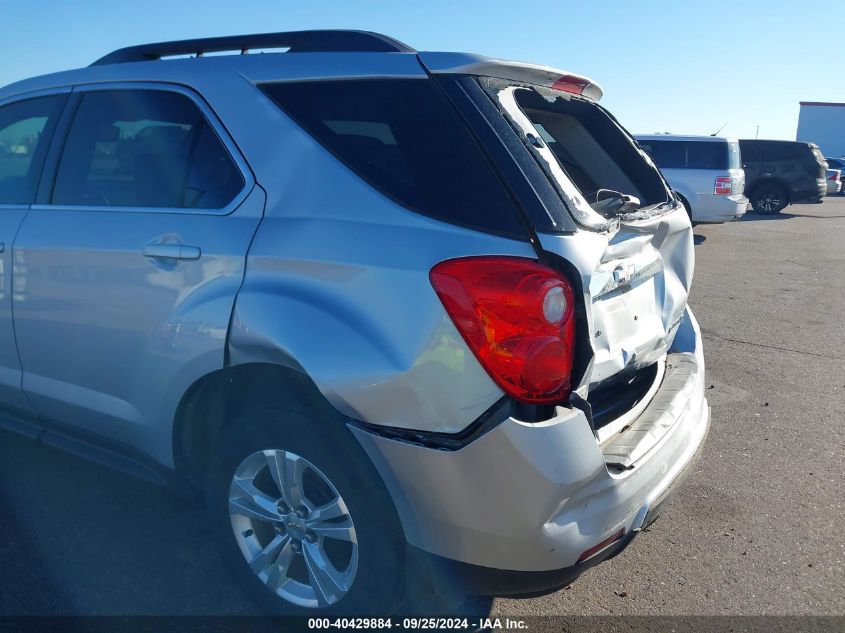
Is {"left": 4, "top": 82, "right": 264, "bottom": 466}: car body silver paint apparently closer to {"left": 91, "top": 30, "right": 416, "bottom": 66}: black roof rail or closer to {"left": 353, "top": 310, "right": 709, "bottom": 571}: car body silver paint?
{"left": 91, "top": 30, "right": 416, "bottom": 66}: black roof rail

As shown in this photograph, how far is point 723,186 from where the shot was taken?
14055 millimetres

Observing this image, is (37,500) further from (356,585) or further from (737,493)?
(737,493)

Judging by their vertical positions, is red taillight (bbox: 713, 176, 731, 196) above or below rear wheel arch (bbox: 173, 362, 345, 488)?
below

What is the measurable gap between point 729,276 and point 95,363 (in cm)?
904

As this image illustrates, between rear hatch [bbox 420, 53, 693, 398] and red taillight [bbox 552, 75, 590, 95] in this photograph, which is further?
red taillight [bbox 552, 75, 590, 95]

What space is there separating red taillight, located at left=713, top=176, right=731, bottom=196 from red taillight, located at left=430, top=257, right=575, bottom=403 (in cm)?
1312

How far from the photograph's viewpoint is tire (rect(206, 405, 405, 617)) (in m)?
2.31

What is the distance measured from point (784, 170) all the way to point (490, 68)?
64.8ft

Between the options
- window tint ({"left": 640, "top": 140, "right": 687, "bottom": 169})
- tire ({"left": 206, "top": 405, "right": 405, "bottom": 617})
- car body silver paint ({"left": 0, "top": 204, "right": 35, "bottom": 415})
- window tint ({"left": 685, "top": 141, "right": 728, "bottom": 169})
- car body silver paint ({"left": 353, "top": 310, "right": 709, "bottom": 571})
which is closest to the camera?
car body silver paint ({"left": 353, "top": 310, "right": 709, "bottom": 571})

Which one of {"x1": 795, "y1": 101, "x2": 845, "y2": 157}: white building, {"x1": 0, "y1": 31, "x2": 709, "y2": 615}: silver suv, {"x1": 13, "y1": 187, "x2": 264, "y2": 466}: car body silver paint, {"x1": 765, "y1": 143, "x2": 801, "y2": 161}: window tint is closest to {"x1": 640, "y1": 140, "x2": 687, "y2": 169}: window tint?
{"x1": 765, "y1": 143, "x2": 801, "y2": 161}: window tint

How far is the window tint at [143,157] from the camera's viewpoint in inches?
108

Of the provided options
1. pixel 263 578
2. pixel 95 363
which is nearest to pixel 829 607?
pixel 263 578

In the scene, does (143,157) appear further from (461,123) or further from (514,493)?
(514,493)

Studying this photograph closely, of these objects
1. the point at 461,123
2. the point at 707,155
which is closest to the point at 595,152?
the point at 461,123
